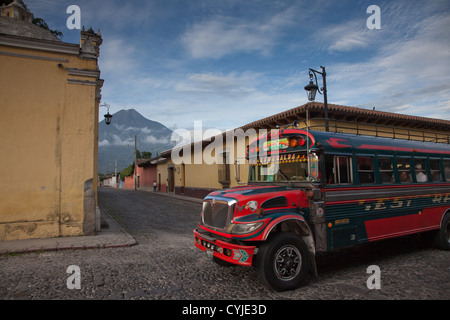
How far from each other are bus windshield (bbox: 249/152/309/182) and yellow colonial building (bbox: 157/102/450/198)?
58 centimetres

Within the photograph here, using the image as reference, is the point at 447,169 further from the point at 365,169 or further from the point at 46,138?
the point at 46,138

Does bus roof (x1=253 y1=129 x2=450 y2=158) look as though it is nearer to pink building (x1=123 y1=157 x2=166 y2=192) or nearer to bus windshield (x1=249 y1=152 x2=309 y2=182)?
bus windshield (x1=249 y1=152 x2=309 y2=182)

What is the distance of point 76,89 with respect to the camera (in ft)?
29.0

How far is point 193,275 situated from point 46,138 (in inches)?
237

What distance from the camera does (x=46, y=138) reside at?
8.40 meters

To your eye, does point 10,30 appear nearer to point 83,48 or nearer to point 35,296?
point 83,48

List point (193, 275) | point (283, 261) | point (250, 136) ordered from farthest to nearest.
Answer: point (250, 136) < point (193, 275) < point (283, 261)

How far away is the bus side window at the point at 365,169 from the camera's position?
19.1 feet

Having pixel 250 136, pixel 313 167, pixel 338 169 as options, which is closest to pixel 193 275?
pixel 313 167

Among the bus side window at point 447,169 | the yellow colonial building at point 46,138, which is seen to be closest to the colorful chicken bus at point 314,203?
the bus side window at point 447,169

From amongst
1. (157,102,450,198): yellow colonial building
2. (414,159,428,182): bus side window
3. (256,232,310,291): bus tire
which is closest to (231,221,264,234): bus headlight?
(256,232,310,291): bus tire

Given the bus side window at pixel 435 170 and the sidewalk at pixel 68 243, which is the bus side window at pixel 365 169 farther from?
the sidewalk at pixel 68 243

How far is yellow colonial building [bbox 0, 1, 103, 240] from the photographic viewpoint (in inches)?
317
